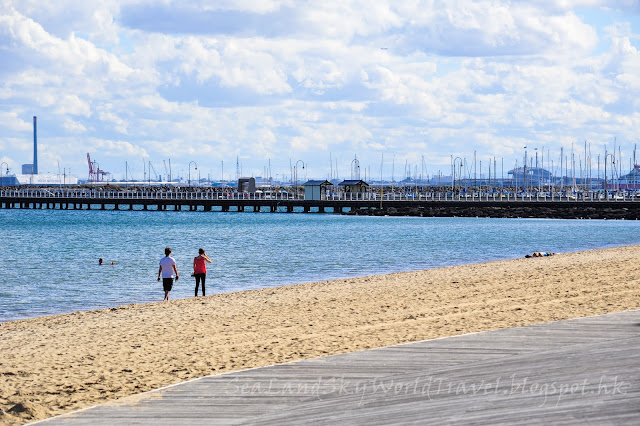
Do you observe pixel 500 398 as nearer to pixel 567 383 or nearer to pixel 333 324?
pixel 567 383

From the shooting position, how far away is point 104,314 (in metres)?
17.8

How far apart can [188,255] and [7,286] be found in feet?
48.8

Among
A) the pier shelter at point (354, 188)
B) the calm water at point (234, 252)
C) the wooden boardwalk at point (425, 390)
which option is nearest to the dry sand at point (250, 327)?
the wooden boardwalk at point (425, 390)

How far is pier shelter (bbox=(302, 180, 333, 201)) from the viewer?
97.0 metres

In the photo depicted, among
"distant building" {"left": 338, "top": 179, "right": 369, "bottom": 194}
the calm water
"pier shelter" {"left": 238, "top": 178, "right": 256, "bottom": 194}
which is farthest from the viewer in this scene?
"pier shelter" {"left": 238, "top": 178, "right": 256, "bottom": 194}

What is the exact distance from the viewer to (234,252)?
41.8 m

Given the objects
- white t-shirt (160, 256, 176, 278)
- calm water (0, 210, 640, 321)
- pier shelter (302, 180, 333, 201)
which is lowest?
calm water (0, 210, 640, 321)

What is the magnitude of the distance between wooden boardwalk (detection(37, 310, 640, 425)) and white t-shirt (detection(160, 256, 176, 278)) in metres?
10.3

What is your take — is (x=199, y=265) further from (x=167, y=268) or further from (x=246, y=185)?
(x=246, y=185)

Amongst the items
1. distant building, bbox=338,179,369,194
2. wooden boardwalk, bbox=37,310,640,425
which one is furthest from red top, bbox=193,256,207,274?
distant building, bbox=338,179,369,194

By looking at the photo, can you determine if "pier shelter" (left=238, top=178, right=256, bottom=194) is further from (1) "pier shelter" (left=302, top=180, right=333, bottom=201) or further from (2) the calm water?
(2) the calm water

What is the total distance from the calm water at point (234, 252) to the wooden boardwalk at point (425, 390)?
1198 cm

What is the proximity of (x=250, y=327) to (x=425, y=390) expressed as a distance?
253 inches

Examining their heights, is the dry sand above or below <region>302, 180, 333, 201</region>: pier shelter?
below
